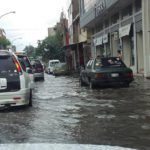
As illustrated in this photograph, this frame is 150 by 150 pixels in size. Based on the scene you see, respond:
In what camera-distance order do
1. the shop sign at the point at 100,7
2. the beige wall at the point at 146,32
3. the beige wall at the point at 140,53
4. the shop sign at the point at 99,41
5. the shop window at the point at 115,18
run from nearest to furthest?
1. the beige wall at the point at 146,32
2. the beige wall at the point at 140,53
3. the shop sign at the point at 100,7
4. the shop window at the point at 115,18
5. the shop sign at the point at 99,41

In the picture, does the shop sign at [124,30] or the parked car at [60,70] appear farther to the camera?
the parked car at [60,70]

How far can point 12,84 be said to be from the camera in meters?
13.0

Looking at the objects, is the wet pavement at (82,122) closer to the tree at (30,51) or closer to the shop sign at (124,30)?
the shop sign at (124,30)

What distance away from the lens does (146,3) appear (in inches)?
1062

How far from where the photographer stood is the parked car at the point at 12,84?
12.9 m

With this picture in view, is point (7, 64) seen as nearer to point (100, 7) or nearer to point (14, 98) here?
point (14, 98)

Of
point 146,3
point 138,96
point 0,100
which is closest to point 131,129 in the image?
point 0,100

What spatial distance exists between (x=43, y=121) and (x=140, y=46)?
66.4ft

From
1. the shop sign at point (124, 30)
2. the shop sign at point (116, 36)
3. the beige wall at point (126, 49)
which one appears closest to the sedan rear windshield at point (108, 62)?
the shop sign at point (124, 30)

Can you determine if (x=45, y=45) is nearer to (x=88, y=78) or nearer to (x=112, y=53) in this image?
(x=112, y=53)

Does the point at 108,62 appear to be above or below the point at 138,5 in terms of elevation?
below

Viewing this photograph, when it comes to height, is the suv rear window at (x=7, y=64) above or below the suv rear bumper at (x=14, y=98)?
above

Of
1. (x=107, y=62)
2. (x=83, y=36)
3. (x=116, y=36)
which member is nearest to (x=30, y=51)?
(x=83, y=36)

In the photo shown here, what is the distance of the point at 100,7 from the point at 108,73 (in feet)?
54.2
